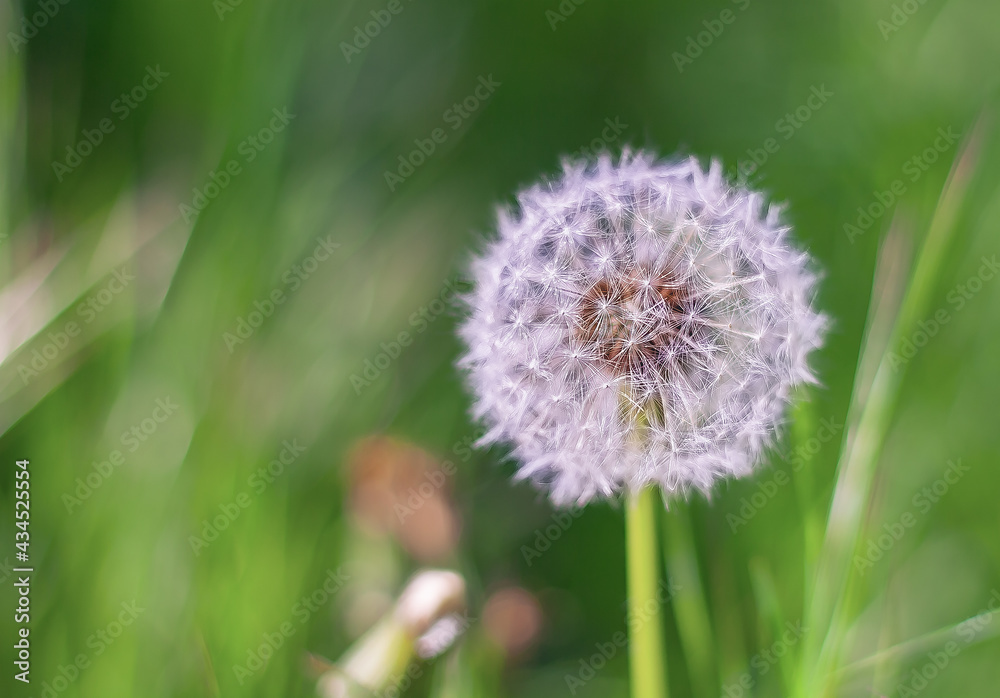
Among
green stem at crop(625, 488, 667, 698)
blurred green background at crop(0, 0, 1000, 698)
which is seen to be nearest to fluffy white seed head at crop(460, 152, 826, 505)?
green stem at crop(625, 488, 667, 698)

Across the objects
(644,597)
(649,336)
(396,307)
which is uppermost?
(396,307)

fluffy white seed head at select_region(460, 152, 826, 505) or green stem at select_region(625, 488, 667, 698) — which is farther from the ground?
fluffy white seed head at select_region(460, 152, 826, 505)

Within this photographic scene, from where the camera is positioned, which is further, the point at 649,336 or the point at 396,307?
the point at 396,307

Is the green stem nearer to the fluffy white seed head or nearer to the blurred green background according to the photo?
the fluffy white seed head

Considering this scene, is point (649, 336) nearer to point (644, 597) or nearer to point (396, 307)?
point (644, 597)

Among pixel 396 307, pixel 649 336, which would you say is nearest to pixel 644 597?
pixel 649 336

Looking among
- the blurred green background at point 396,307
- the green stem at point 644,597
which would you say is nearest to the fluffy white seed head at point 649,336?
the green stem at point 644,597

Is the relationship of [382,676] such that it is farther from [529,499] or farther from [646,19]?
[646,19]
